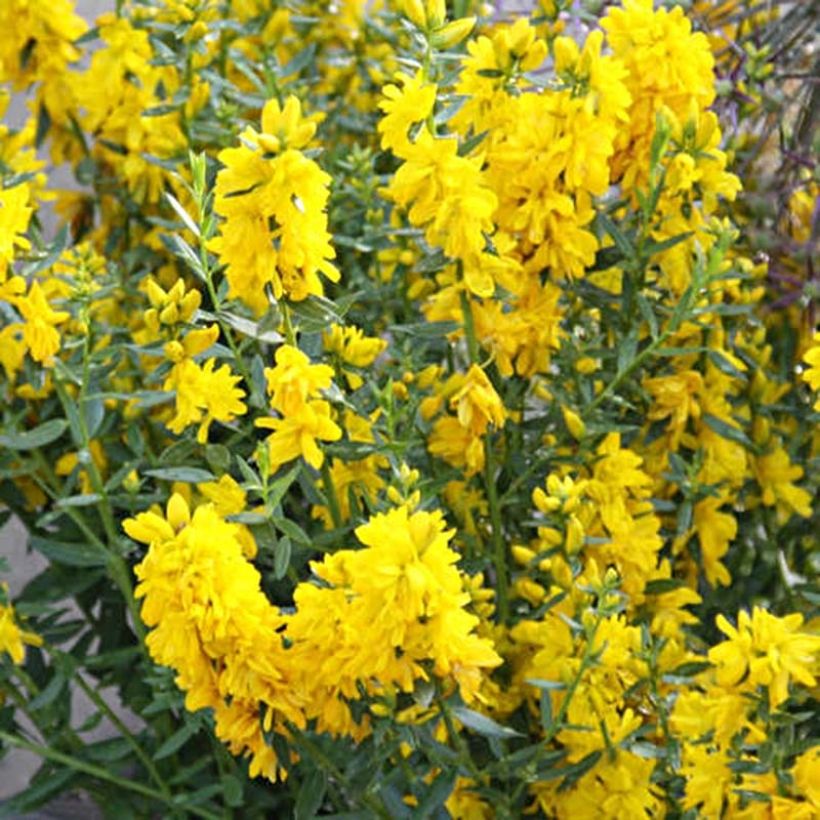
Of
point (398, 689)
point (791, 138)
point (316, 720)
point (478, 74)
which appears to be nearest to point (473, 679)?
point (398, 689)

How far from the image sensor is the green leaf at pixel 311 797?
0.97 metres

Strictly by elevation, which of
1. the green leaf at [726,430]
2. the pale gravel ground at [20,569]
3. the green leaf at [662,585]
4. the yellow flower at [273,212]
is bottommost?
the pale gravel ground at [20,569]

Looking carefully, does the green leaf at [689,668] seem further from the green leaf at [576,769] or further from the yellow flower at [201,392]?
the yellow flower at [201,392]

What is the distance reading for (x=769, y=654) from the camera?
86 cm

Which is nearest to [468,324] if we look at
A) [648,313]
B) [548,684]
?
[648,313]

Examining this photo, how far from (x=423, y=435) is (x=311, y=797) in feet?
0.88

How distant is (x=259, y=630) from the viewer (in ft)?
2.77

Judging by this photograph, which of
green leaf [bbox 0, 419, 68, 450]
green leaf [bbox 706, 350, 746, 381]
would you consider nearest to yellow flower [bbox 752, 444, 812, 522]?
green leaf [bbox 706, 350, 746, 381]

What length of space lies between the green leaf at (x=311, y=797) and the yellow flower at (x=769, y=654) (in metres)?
0.25

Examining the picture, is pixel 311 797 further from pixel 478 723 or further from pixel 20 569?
pixel 20 569

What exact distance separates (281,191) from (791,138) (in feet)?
2.08

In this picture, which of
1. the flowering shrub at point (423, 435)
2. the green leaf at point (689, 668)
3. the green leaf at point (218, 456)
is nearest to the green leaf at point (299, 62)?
the flowering shrub at point (423, 435)

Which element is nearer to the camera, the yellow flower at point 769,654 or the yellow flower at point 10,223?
the yellow flower at point 769,654

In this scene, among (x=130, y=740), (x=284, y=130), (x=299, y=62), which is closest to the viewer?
(x=284, y=130)
